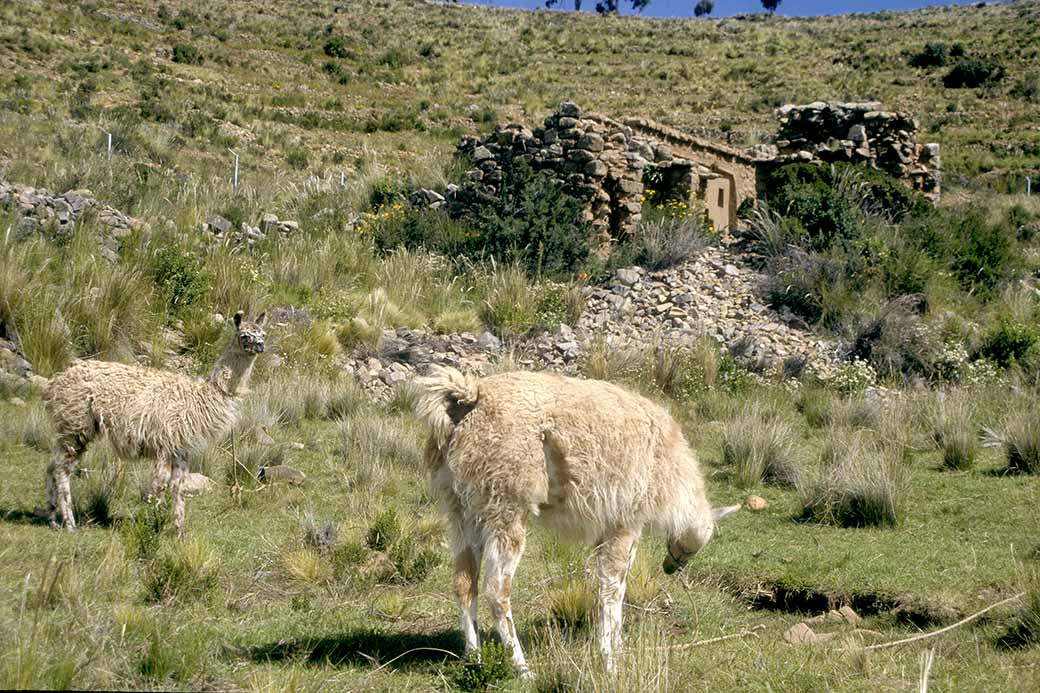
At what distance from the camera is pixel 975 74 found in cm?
5591

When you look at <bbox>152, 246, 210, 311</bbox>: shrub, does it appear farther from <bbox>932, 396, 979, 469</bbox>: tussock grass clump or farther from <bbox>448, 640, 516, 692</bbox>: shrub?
<bbox>448, 640, 516, 692</bbox>: shrub

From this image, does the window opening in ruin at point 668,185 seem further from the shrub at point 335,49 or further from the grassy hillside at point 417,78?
the shrub at point 335,49

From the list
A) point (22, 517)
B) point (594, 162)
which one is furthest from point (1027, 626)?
point (594, 162)

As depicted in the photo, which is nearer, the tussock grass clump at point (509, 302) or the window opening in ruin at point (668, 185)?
the tussock grass clump at point (509, 302)

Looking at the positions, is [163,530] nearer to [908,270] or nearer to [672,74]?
[908,270]

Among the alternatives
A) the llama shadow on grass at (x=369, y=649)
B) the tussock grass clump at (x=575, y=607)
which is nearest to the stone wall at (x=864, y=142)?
the tussock grass clump at (x=575, y=607)

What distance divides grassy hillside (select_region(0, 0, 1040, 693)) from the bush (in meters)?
18.2

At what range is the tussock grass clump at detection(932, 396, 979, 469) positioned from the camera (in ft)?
37.8

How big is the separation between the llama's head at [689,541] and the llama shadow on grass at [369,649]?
1483mm

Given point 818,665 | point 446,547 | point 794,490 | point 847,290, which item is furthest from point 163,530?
point 847,290

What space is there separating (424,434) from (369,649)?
6.42 m

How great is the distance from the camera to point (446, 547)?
8719 millimetres

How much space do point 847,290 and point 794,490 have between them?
354 inches

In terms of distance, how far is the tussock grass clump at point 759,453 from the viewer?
37.1 feet
